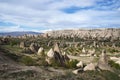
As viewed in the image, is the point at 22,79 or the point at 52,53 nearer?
the point at 22,79

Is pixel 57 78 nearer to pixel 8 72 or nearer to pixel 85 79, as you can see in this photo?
pixel 85 79

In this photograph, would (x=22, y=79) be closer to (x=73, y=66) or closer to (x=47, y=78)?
(x=47, y=78)

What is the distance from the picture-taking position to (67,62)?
42250 millimetres

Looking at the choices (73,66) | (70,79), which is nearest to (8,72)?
(70,79)

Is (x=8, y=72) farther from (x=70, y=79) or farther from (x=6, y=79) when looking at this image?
(x=70, y=79)

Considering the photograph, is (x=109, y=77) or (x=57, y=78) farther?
(x=109, y=77)

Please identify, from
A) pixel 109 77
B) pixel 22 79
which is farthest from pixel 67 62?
pixel 22 79

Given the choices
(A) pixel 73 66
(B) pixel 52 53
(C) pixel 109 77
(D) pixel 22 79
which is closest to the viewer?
(D) pixel 22 79

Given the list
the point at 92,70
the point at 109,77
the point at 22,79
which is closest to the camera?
the point at 22,79

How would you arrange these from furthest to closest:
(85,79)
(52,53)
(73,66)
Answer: (52,53) → (73,66) → (85,79)

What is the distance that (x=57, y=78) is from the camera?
77.7 feet

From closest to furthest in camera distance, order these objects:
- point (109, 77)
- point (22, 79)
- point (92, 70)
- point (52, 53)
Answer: point (22, 79) → point (109, 77) → point (92, 70) → point (52, 53)

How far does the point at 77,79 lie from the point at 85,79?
3.60ft

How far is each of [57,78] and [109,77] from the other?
581 centimetres
